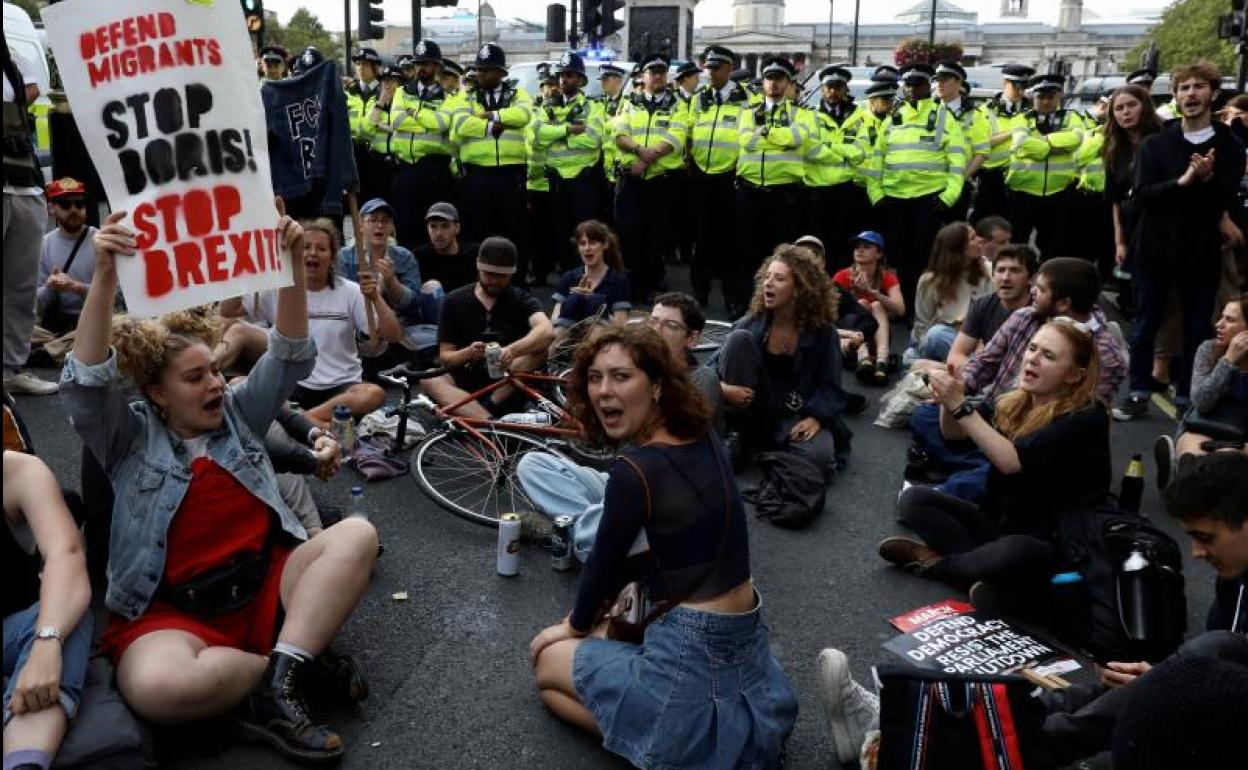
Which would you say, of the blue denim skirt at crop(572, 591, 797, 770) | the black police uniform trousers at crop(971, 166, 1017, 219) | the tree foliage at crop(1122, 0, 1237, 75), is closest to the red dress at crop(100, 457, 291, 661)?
the blue denim skirt at crop(572, 591, 797, 770)

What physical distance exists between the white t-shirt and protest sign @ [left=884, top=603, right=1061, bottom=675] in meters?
3.38

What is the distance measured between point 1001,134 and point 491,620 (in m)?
7.90

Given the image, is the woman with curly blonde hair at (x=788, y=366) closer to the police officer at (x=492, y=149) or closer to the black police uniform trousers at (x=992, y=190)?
the police officer at (x=492, y=149)

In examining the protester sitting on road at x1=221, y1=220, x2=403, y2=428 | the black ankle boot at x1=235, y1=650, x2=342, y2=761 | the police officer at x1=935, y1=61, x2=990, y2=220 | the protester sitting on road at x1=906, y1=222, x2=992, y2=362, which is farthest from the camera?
the police officer at x1=935, y1=61, x2=990, y2=220

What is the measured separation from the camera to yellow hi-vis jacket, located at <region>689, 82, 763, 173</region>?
941 centimetres

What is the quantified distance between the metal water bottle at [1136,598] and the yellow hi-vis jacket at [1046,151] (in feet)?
22.2

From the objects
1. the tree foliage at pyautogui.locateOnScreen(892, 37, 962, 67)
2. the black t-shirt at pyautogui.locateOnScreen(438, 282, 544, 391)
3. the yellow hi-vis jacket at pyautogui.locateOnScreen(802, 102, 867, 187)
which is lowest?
the black t-shirt at pyautogui.locateOnScreen(438, 282, 544, 391)

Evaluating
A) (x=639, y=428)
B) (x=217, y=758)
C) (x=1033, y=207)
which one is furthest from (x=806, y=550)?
(x=1033, y=207)

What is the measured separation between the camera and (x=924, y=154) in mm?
9031

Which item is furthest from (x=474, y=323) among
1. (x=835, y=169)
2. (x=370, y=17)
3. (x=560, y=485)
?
(x=370, y=17)

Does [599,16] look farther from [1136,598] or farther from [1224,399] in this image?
[1136,598]

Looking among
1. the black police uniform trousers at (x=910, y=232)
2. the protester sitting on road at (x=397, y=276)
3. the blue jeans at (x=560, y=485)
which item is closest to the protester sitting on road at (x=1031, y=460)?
the blue jeans at (x=560, y=485)

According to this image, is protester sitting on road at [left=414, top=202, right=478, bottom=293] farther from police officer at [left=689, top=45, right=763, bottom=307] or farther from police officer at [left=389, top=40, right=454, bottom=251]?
police officer at [left=689, top=45, right=763, bottom=307]

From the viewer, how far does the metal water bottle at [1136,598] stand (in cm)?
371
